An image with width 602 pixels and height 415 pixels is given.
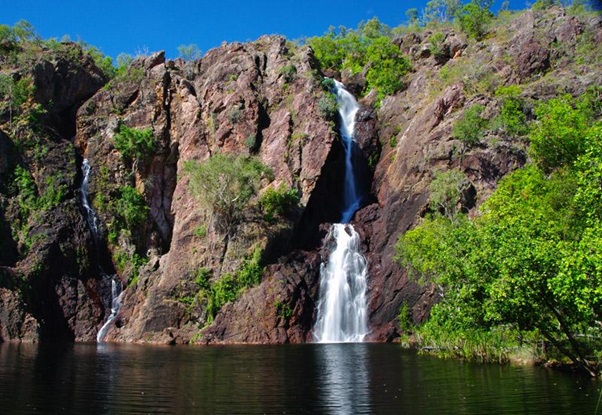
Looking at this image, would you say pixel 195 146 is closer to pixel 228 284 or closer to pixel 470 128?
pixel 228 284

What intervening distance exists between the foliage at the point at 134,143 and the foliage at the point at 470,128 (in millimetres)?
38792

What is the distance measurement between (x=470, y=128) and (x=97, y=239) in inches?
1761

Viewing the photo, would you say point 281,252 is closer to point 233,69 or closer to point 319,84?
point 319,84

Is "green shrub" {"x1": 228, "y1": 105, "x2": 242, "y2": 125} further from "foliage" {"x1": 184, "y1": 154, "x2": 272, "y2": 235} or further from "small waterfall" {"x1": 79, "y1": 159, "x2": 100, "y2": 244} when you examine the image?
"small waterfall" {"x1": 79, "y1": 159, "x2": 100, "y2": 244}

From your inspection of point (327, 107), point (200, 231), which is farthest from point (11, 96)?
point (327, 107)

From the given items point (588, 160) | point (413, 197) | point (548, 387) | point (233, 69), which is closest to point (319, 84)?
point (233, 69)

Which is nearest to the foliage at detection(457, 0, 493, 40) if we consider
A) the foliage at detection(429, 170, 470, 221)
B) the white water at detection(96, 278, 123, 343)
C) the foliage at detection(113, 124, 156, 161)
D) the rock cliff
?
the rock cliff

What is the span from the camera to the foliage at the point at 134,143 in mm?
72812

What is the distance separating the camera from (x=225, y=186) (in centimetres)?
6159

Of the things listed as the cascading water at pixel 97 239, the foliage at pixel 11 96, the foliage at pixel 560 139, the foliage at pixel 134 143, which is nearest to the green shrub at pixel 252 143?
the foliage at pixel 134 143

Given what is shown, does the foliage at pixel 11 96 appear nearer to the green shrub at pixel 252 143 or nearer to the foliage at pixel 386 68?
the green shrub at pixel 252 143

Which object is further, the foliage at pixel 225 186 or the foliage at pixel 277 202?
the foliage at pixel 277 202

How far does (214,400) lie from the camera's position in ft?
66.0

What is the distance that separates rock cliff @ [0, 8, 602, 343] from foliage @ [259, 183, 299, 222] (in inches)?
42.1
